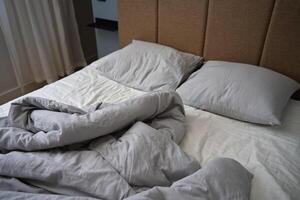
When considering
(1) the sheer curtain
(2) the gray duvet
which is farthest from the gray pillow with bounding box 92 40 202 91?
(1) the sheer curtain

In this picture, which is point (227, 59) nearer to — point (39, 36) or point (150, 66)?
point (150, 66)

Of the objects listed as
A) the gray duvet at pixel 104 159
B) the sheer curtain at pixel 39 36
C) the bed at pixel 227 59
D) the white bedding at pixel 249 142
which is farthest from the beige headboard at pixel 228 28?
the sheer curtain at pixel 39 36

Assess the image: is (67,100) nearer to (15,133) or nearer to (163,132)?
(15,133)

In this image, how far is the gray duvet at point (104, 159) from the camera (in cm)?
75

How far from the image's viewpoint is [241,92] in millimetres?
1217

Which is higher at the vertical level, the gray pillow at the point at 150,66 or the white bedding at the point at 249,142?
the gray pillow at the point at 150,66

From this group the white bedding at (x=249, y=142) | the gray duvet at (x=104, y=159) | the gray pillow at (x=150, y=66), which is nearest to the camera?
the gray duvet at (x=104, y=159)

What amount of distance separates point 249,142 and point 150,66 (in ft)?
2.47

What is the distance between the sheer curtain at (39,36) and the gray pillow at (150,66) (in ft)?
3.28

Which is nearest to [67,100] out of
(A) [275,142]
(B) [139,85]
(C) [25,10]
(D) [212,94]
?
(B) [139,85]

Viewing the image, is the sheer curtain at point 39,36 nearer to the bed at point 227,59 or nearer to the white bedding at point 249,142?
the bed at point 227,59

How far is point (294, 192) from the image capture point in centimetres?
85

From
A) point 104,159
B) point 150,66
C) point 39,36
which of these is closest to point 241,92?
point 150,66

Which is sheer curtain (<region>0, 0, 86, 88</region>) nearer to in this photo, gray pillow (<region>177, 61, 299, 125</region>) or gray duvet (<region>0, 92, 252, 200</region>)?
gray duvet (<region>0, 92, 252, 200</region>)
